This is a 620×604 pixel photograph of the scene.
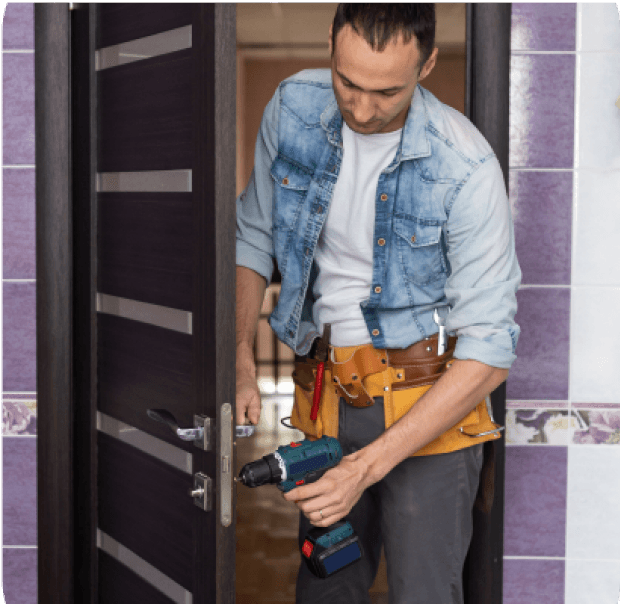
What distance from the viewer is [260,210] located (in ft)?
5.76

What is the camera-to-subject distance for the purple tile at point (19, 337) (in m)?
2.04

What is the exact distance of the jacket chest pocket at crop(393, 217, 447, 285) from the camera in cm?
159

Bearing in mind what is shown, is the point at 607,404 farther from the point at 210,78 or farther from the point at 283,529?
the point at 283,529

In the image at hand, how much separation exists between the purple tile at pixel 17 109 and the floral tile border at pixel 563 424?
1367 mm

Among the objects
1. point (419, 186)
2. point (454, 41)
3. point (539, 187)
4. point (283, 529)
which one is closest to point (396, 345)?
point (419, 186)

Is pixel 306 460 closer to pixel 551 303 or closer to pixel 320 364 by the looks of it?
pixel 320 364

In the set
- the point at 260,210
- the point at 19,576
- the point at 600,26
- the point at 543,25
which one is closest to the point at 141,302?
the point at 260,210

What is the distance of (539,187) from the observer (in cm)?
192

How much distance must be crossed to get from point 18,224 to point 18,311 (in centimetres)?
22

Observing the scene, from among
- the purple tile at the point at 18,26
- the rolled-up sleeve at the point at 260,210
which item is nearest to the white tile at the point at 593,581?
the rolled-up sleeve at the point at 260,210

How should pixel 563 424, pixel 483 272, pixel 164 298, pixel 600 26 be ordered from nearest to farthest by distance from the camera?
pixel 483 272 → pixel 164 298 → pixel 600 26 → pixel 563 424

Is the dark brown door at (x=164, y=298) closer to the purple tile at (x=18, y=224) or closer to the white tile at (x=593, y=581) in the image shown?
the purple tile at (x=18, y=224)

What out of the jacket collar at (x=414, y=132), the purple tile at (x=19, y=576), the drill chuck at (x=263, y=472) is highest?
the jacket collar at (x=414, y=132)

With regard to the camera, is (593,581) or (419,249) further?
(593,581)
